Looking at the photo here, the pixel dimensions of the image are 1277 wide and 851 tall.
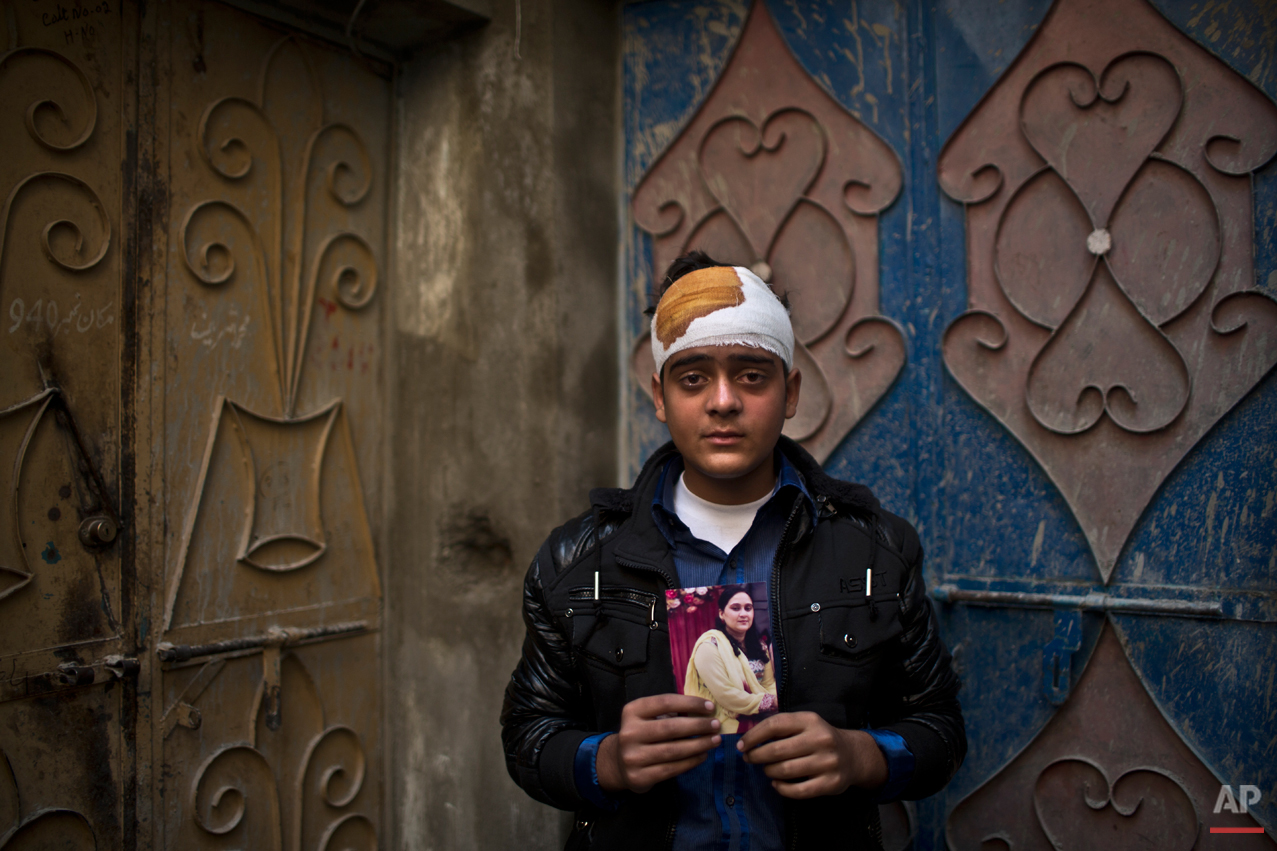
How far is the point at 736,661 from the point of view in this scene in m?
1.42

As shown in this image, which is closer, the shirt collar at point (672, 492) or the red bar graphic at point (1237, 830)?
the shirt collar at point (672, 492)

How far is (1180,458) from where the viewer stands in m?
2.13

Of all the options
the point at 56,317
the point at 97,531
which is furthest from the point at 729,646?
the point at 56,317

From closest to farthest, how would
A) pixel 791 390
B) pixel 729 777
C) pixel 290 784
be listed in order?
pixel 729 777
pixel 791 390
pixel 290 784

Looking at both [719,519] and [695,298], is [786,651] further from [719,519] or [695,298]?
[695,298]

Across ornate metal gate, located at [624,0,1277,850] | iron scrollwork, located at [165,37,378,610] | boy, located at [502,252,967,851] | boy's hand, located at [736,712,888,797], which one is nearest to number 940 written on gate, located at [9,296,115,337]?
iron scrollwork, located at [165,37,378,610]

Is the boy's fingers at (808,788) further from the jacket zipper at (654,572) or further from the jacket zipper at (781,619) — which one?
the jacket zipper at (654,572)

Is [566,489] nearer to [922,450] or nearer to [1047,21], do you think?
[922,450]

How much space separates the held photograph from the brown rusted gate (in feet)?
5.38

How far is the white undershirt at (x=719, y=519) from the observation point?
68.0 inches

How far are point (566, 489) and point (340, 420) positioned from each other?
31.9 inches

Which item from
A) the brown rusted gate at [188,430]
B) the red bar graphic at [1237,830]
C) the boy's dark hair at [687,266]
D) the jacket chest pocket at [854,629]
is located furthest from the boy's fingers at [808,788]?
the brown rusted gate at [188,430]

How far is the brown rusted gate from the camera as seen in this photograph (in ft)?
6.73

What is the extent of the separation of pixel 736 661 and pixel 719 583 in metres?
0.29
